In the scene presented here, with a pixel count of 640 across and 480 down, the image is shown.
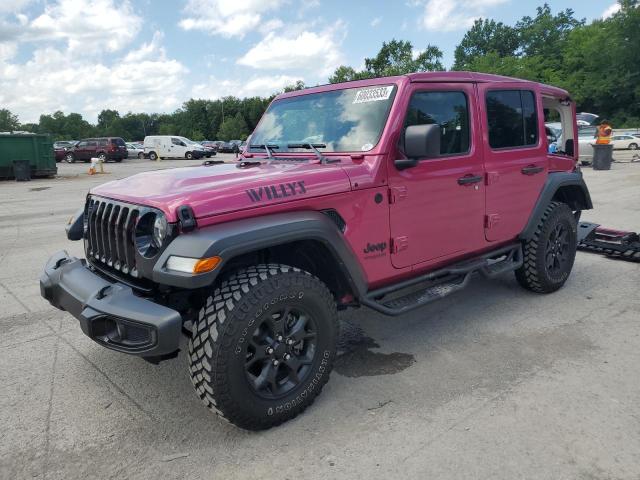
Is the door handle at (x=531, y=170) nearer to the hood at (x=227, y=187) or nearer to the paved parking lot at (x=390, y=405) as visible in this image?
the paved parking lot at (x=390, y=405)

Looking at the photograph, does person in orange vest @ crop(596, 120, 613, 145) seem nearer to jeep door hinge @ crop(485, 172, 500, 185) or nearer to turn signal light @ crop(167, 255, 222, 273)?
jeep door hinge @ crop(485, 172, 500, 185)

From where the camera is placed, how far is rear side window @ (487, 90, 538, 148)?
4.11 metres

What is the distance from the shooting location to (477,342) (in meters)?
3.79

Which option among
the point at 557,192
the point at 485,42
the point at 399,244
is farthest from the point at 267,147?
the point at 485,42

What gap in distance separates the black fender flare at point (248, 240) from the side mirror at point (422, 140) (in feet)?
2.31

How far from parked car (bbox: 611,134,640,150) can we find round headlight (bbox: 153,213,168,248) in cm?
3492

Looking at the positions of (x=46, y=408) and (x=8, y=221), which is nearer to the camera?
(x=46, y=408)

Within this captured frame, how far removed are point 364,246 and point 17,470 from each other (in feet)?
7.15

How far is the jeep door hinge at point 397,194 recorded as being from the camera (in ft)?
10.8

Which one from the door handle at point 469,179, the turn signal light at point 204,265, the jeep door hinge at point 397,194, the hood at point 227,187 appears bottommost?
the turn signal light at point 204,265

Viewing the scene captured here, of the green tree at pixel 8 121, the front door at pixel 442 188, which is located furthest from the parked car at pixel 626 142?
the green tree at pixel 8 121

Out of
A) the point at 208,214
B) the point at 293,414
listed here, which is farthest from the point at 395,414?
the point at 208,214

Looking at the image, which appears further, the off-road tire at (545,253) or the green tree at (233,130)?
the green tree at (233,130)

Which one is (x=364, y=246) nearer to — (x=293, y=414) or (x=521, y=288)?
(x=293, y=414)
